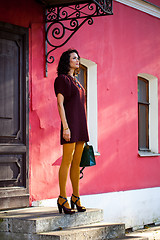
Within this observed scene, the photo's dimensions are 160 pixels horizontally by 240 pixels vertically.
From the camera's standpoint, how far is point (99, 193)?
29.3 ft

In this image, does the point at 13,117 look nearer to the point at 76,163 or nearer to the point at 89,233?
the point at 76,163

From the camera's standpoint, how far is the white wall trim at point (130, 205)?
8844mm

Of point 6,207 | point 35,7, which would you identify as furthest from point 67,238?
point 35,7

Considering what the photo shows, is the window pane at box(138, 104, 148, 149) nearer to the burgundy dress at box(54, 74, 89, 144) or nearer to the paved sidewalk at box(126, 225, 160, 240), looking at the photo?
the paved sidewalk at box(126, 225, 160, 240)

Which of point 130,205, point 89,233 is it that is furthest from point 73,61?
point 130,205

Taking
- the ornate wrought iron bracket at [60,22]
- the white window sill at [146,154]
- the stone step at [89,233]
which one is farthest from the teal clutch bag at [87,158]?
the white window sill at [146,154]

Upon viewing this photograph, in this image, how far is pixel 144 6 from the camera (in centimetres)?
1041

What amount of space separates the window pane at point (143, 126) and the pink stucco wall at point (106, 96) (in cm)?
37

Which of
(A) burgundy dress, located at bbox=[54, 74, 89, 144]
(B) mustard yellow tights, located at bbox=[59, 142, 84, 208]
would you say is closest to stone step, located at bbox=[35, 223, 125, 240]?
(B) mustard yellow tights, located at bbox=[59, 142, 84, 208]

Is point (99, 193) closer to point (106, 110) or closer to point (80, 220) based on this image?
point (106, 110)

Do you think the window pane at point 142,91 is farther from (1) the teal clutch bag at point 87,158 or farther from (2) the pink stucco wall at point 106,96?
(1) the teal clutch bag at point 87,158

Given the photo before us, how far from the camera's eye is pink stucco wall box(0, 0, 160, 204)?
765 cm

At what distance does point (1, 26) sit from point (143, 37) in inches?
160

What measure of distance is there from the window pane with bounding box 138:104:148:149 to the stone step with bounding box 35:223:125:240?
3958 millimetres
